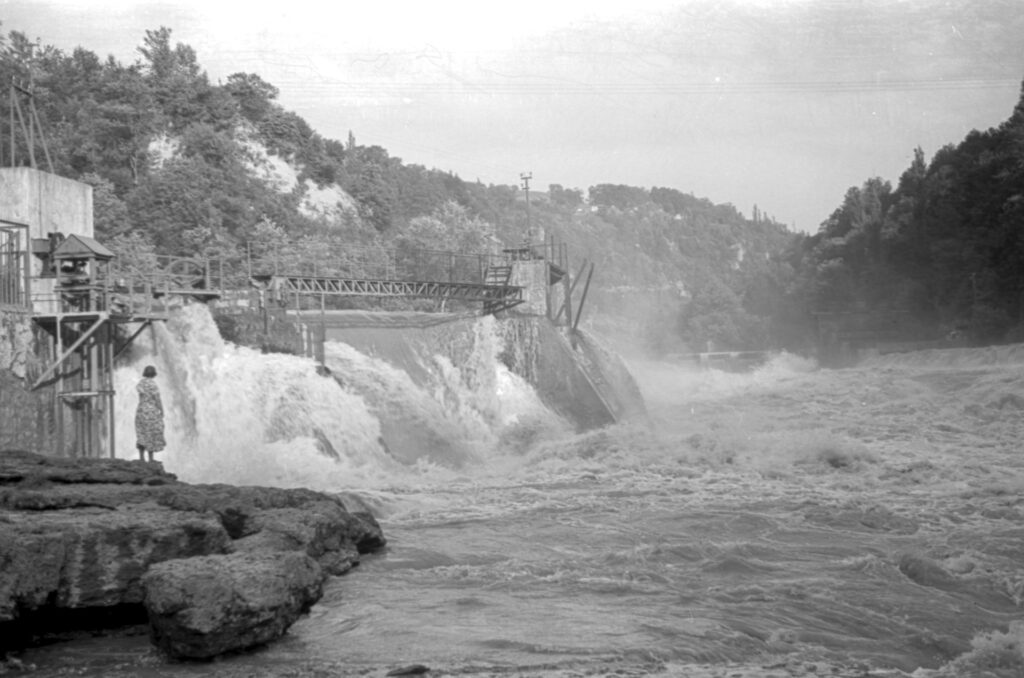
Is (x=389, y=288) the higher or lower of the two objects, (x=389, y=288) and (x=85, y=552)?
the higher

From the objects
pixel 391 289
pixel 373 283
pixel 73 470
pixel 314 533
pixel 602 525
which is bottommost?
pixel 602 525

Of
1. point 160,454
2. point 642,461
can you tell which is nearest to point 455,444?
point 642,461

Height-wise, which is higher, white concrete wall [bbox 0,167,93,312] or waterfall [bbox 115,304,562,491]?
white concrete wall [bbox 0,167,93,312]

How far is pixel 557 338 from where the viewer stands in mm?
26891

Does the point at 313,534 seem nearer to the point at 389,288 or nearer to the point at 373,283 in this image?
the point at 389,288

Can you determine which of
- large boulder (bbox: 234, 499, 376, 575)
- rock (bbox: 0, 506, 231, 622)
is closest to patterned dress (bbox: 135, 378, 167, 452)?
large boulder (bbox: 234, 499, 376, 575)

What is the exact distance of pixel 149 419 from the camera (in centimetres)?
1319

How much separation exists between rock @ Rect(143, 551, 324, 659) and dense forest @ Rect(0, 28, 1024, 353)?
19604mm

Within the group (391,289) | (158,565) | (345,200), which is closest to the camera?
(158,565)

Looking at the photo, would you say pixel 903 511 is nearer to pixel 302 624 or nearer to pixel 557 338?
pixel 302 624

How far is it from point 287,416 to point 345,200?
108 ft

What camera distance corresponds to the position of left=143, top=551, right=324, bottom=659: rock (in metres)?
6.82

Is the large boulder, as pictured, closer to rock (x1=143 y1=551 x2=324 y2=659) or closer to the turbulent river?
the turbulent river

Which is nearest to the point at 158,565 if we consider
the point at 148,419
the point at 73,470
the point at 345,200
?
the point at 73,470
